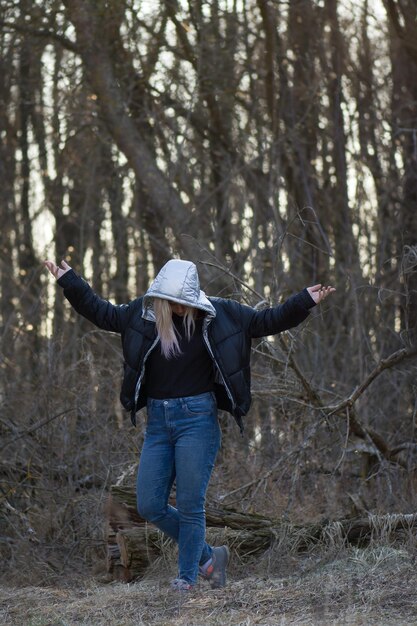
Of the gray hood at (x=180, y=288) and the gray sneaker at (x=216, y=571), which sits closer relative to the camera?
the gray hood at (x=180, y=288)

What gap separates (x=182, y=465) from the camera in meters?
6.08

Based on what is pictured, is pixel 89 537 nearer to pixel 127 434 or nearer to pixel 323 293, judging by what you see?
pixel 127 434

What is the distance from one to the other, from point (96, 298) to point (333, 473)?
300 centimetres

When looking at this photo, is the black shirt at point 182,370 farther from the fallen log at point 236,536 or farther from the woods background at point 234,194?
the woods background at point 234,194

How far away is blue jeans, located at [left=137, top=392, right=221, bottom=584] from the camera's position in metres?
6.05

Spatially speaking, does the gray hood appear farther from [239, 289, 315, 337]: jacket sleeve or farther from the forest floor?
the forest floor

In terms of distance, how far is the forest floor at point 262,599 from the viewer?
5621 mm

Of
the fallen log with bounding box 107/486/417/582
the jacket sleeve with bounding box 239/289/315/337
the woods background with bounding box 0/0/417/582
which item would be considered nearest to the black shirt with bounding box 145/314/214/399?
the jacket sleeve with bounding box 239/289/315/337

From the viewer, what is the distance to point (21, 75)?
1614 centimetres

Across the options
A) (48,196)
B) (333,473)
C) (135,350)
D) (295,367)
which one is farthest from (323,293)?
(48,196)

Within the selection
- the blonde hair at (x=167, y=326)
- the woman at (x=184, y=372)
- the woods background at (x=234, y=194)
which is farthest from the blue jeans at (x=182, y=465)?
the woods background at (x=234, y=194)

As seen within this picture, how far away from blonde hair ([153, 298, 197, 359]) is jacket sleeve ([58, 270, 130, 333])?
33 centimetres

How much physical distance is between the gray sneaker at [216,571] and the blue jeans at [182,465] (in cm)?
16

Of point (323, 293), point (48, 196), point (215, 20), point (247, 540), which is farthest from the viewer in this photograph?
point (48, 196)
